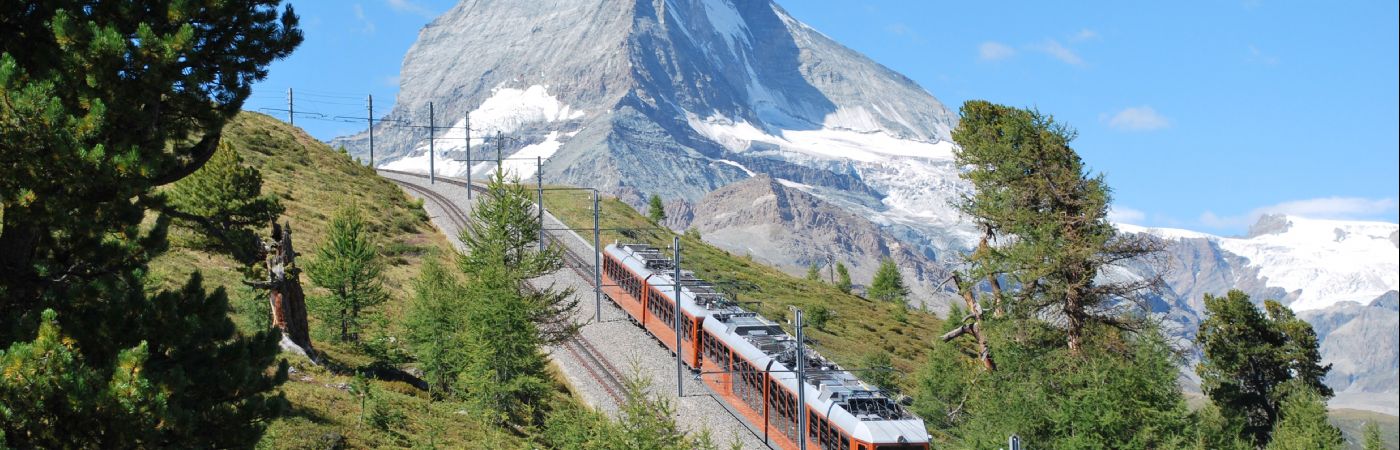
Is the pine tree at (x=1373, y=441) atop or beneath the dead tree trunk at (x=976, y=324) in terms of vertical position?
beneath

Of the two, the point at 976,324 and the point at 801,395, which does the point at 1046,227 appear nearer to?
the point at 976,324

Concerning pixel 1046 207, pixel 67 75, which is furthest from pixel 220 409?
pixel 1046 207

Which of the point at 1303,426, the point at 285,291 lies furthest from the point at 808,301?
the point at 285,291

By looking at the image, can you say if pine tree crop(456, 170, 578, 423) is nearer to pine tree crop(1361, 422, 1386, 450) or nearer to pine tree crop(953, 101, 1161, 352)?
pine tree crop(953, 101, 1161, 352)

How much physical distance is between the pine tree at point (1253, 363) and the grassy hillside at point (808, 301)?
14.7m

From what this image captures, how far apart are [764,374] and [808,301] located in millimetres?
46446

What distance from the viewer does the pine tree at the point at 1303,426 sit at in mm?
39562

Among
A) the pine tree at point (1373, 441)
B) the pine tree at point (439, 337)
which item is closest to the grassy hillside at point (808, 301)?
the pine tree at point (439, 337)

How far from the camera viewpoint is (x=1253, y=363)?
5041 cm

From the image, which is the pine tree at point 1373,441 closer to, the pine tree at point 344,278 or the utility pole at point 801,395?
the utility pole at point 801,395

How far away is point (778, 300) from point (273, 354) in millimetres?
71660

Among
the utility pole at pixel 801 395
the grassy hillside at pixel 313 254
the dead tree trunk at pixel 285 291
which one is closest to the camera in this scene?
the grassy hillside at pixel 313 254

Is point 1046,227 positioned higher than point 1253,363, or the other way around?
point 1046,227

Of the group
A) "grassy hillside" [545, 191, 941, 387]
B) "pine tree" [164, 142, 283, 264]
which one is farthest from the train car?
"pine tree" [164, 142, 283, 264]
